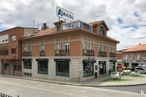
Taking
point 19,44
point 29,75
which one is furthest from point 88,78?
point 19,44

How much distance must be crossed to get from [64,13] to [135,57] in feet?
103

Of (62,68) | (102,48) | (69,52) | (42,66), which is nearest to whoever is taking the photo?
(69,52)

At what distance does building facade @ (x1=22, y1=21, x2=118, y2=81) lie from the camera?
32.8 m

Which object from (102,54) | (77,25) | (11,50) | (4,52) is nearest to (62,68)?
(77,25)

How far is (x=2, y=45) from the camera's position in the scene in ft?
163

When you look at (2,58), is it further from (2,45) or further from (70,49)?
(70,49)

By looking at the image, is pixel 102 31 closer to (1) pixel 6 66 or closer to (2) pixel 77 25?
(2) pixel 77 25

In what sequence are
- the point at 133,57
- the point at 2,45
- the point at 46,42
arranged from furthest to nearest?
the point at 133,57 < the point at 2,45 < the point at 46,42

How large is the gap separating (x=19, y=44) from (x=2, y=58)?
8326 mm

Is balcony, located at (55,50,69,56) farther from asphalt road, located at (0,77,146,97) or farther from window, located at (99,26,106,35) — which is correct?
asphalt road, located at (0,77,146,97)

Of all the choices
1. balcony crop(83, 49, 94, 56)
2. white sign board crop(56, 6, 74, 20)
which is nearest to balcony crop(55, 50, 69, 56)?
balcony crop(83, 49, 94, 56)

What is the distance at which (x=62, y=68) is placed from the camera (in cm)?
3494

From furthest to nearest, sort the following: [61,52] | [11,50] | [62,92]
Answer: [11,50], [61,52], [62,92]

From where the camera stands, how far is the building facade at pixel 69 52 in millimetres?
32844
